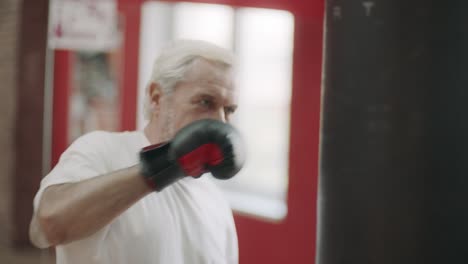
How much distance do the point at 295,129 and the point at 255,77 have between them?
15 centimetres

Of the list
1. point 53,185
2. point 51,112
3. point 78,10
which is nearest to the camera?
point 53,185

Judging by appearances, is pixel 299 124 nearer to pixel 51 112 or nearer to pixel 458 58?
pixel 458 58

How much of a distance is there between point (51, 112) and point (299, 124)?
774 mm

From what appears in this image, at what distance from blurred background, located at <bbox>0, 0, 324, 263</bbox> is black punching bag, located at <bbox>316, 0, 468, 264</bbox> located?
1.51 feet

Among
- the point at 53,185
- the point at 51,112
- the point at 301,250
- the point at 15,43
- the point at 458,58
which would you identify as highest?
the point at 15,43

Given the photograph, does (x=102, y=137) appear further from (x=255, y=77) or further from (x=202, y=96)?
(x=255, y=77)

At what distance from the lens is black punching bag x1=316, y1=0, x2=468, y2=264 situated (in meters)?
0.66

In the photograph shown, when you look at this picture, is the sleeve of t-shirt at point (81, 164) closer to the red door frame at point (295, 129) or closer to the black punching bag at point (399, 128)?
the red door frame at point (295, 129)

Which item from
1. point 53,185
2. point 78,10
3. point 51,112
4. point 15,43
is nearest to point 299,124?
point 53,185

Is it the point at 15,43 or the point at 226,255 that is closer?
the point at 226,255

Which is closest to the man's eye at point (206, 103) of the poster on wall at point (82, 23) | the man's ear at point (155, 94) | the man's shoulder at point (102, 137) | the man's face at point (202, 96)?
the man's face at point (202, 96)

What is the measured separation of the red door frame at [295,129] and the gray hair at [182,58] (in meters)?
0.17

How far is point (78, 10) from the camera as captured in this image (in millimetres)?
1460

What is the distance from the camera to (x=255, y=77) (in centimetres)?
125
